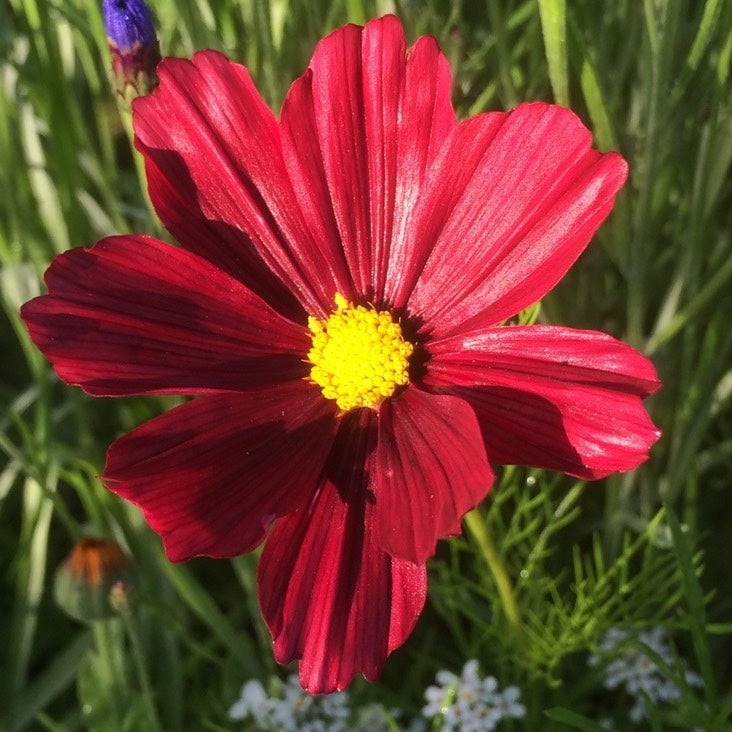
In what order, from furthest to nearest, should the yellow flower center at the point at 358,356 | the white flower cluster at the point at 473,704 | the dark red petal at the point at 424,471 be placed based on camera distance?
the white flower cluster at the point at 473,704 < the yellow flower center at the point at 358,356 < the dark red petal at the point at 424,471

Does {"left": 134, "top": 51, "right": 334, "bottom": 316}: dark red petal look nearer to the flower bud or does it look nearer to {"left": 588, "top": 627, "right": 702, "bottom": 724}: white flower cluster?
the flower bud

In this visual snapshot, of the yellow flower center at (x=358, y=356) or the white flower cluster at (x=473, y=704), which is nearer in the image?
the yellow flower center at (x=358, y=356)

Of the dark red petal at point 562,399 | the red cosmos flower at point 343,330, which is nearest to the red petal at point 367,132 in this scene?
the red cosmos flower at point 343,330

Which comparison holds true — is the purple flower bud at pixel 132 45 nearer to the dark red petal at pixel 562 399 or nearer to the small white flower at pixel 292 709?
the dark red petal at pixel 562 399

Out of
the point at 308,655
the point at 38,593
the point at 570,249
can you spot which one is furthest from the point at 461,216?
the point at 38,593

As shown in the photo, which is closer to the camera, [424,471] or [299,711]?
[424,471]

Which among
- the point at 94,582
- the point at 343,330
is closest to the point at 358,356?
the point at 343,330

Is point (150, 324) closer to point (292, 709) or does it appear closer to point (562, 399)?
point (562, 399)
